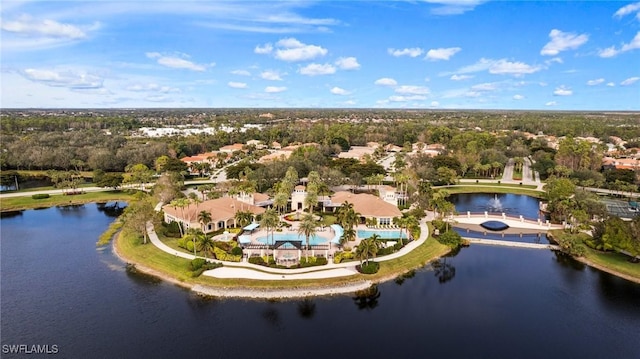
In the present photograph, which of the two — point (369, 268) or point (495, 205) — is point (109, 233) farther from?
point (495, 205)

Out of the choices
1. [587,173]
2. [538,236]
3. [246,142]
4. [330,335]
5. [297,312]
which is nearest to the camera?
[330,335]

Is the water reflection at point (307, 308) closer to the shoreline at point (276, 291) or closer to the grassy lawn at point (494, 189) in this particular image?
the shoreline at point (276, 291)

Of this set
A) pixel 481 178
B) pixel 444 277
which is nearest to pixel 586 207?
pixel 444 277

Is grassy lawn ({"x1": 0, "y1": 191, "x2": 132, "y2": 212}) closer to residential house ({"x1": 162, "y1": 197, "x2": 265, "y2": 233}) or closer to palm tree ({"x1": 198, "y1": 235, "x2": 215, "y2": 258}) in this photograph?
residential house ({"x1": 162, "y1": 197, "x2": 265, "y2": 233})

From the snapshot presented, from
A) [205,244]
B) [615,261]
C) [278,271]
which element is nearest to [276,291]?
[278,271]

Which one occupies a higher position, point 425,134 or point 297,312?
point 425,134

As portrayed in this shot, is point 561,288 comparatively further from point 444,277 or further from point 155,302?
point 155,302
